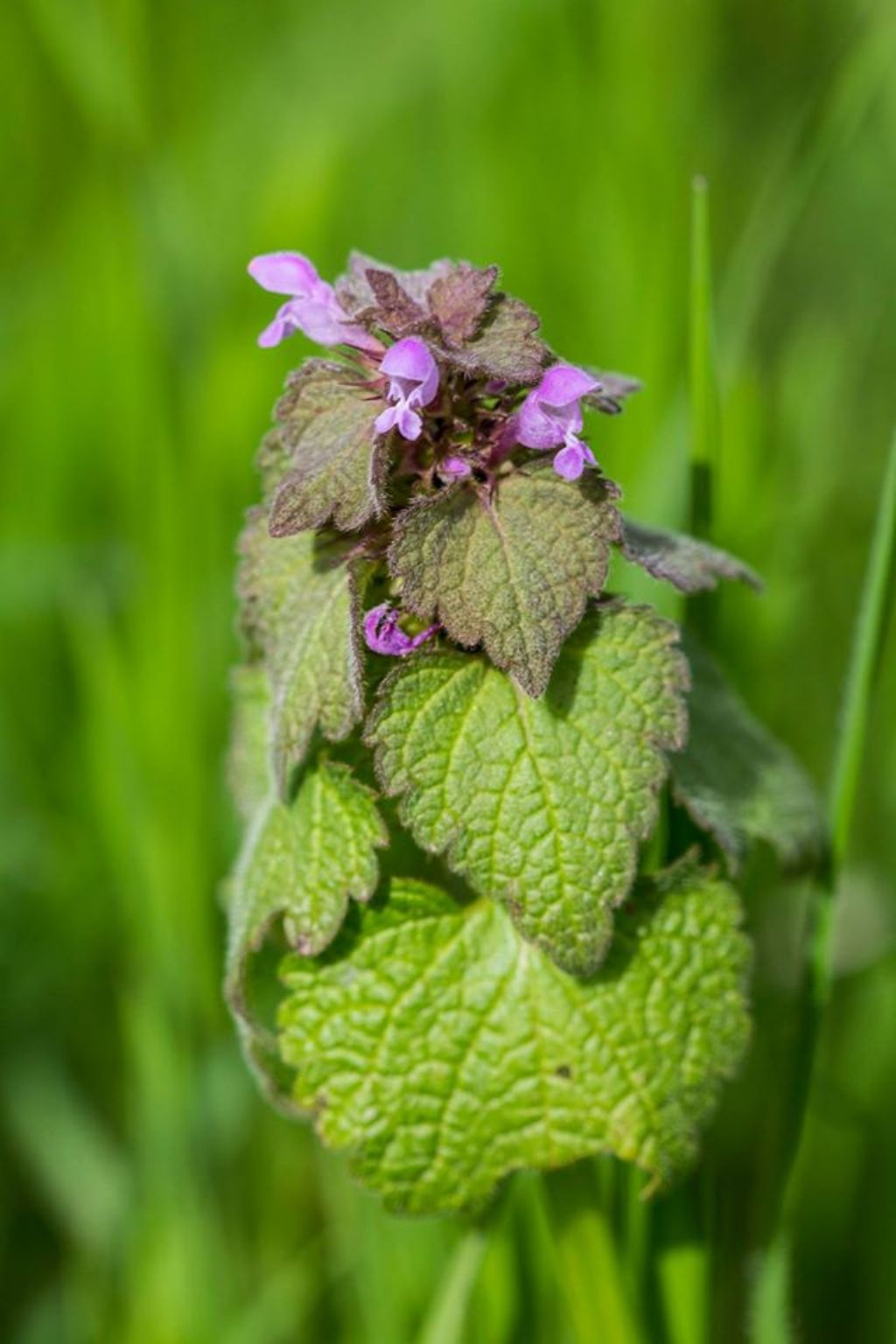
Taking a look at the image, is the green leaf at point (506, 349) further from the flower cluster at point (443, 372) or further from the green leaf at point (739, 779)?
the green leaf at point (739, 779)

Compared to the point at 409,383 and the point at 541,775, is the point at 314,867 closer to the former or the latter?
the point at 541,775

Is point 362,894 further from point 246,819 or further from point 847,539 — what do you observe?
point 847,539

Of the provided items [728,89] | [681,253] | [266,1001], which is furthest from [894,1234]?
[728,89]

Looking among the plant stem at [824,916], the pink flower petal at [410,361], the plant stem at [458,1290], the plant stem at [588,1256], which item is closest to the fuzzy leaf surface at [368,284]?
the pink flower petal at [410,361]

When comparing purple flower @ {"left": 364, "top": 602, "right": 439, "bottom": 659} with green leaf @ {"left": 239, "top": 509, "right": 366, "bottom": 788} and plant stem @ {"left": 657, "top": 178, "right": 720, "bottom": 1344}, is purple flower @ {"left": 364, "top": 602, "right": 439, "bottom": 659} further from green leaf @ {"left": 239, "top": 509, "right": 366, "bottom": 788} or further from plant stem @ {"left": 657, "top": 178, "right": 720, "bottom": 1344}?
plant stem @ {"left": 657, "top": 178, "right": 720, "bottom": 1344}

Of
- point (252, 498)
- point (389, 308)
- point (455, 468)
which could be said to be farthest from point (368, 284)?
point (252, 498)

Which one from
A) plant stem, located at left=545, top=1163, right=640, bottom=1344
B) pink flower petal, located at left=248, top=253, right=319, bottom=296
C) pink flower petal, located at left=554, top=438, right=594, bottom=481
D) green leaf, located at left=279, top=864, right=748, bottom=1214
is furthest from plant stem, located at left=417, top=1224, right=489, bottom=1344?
pink flower petal, located at left=248, top=253, right=319, bottom=296

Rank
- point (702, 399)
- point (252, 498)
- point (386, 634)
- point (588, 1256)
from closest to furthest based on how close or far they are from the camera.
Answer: point (386, 634)
point (588, 1256)
point (702, 399)
point (252, 498)
